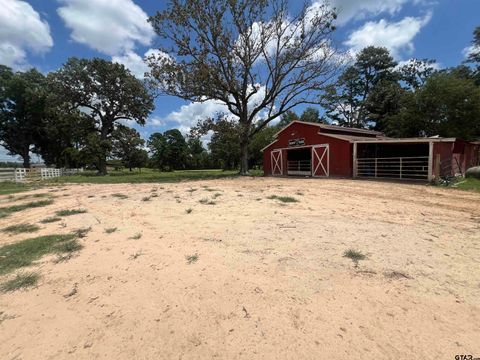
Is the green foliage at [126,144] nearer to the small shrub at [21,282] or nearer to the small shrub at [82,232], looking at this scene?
the small shrub at [82,232]

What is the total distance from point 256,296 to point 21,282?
3.14 meters

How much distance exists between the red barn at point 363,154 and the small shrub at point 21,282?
17939mm

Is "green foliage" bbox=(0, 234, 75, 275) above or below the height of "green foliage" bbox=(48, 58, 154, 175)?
below

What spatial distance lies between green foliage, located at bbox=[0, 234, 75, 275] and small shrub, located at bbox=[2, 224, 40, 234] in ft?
3.14

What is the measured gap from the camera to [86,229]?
602 centimetres

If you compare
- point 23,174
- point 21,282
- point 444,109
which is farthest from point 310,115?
point 21,282

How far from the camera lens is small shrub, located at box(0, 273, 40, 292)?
3475 mm

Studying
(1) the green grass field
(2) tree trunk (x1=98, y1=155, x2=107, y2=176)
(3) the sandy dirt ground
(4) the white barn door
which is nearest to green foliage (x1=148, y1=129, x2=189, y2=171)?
(2) tree trunk (x1=98, y1=155, x2=107, y2=176)

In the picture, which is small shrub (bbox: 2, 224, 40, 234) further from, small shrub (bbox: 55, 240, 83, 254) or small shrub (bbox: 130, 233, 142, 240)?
small shrub (bbox: 130, 233, 142, 240)

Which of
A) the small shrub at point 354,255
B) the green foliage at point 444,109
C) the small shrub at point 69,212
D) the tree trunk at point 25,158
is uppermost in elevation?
the green foliage at point 444,109

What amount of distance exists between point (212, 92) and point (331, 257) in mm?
21426

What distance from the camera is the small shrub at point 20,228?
20.0ft

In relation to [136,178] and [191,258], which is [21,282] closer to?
[191,258]

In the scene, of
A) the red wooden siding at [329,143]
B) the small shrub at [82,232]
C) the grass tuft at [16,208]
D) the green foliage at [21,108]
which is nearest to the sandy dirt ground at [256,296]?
the small shrub at [82,232]
